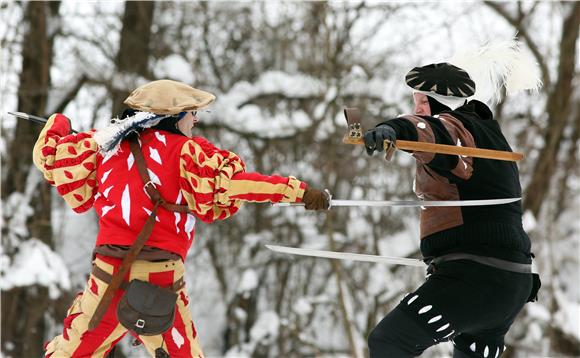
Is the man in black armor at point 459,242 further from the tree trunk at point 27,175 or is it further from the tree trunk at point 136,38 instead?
the tree trunk at point 136,38


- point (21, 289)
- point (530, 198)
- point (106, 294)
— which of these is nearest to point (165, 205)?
point (106, 294)

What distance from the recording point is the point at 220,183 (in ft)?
9.48

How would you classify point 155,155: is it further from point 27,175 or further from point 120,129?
point 27,175

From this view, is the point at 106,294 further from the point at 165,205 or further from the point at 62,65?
the point at 62,65

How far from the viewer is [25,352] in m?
8.24

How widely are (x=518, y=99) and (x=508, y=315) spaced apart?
706 cm

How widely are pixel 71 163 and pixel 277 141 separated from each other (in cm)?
600

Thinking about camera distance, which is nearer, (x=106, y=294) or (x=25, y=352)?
(x=106, y=294)

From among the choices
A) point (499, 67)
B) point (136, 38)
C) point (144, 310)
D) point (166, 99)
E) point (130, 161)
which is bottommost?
point (144, 310)

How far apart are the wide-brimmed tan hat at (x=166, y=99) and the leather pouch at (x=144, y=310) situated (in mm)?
614

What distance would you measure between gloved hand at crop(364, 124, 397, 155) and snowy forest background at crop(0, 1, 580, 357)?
18.8ft

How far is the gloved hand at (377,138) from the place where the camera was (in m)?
2.52

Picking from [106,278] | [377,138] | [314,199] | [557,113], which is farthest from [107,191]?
[557,113]

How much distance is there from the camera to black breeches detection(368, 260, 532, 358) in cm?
281
